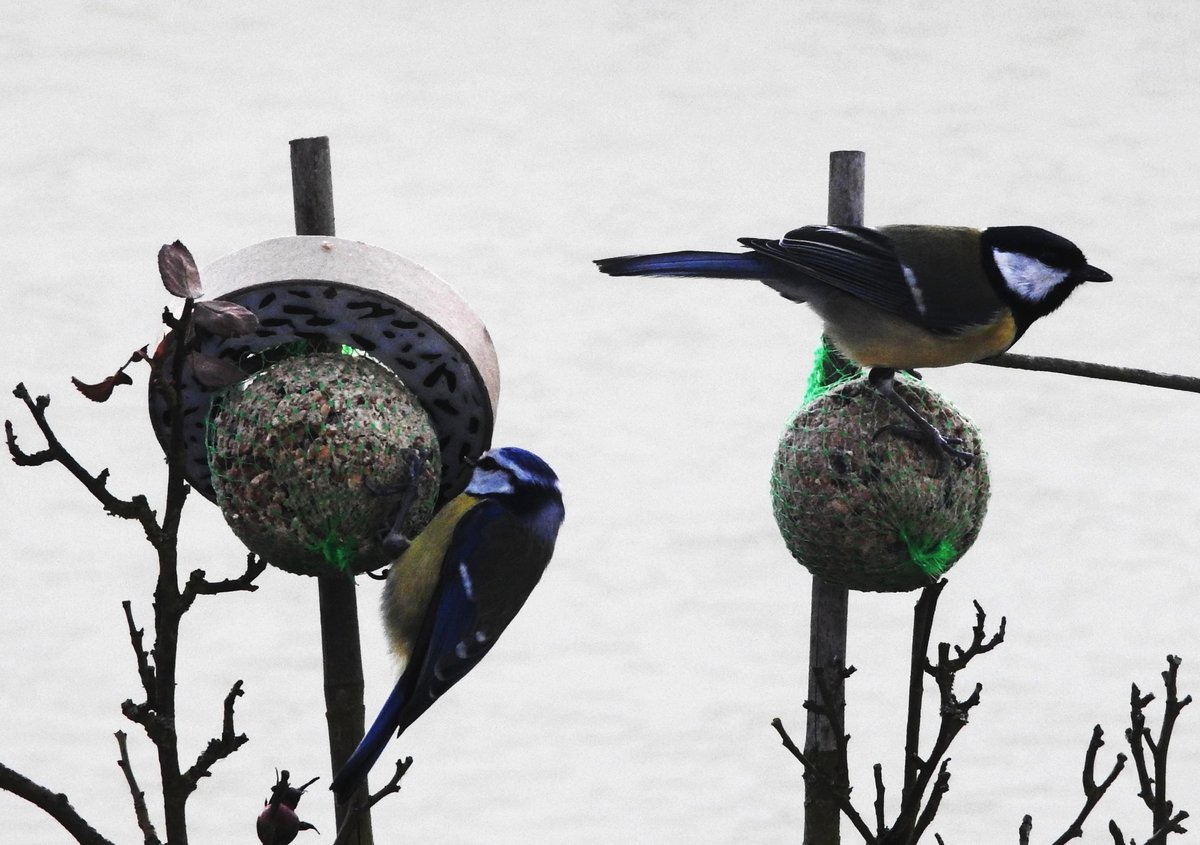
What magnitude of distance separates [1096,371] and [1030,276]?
151mm

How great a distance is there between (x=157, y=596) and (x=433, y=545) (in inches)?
27.5

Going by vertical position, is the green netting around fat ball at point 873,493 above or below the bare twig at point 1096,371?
below

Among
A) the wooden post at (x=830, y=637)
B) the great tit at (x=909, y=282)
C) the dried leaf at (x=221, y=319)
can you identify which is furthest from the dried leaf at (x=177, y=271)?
the wooden post at (x=830, y=637)

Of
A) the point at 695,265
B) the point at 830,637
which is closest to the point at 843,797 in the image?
the point at 830,637

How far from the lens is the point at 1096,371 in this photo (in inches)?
79.0


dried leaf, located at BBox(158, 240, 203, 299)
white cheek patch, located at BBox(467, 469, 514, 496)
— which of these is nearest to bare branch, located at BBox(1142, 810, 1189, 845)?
white cheek patch, located at BBox(467, 469, 514, 496)

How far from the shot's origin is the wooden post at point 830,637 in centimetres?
207

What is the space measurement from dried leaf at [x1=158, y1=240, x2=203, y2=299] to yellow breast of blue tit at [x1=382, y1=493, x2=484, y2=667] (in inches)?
26.4

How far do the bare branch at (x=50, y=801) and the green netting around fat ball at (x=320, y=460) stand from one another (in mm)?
424

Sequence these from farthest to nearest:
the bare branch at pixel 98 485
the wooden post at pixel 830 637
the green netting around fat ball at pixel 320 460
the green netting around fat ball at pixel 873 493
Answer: the wooden post at pixel 830 637
the green netting around fat ball at pixel 873 493
the green netting around fat ball at pixel 320 460
the bare branch at pixel 98 485

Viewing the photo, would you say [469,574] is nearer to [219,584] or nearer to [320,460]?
[320,460]

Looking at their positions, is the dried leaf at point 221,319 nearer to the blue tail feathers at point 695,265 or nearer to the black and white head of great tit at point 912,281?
the blue tail feathers at point 695,265

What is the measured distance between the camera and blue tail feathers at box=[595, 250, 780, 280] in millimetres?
1840

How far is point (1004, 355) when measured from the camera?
203cm
